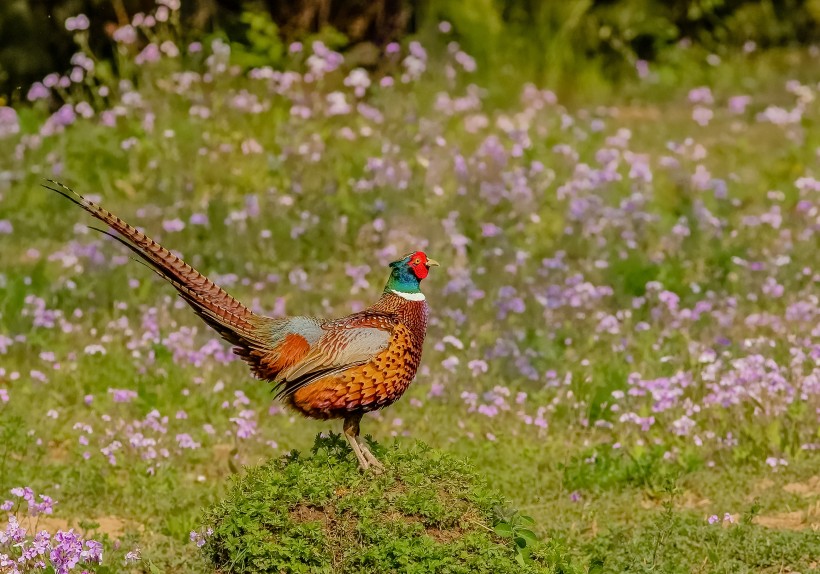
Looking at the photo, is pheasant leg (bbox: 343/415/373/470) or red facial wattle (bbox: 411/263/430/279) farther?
red facial wattle (bbox: 411/263/430/279)

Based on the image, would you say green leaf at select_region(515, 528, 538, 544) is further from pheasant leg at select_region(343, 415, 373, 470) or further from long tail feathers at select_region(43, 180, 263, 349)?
long tail feathers at select_region(43, 180, 263, 349)

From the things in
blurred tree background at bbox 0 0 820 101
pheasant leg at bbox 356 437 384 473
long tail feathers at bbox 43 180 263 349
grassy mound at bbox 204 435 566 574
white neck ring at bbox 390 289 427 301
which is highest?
blurred tree background at bbox 0 0 820 101

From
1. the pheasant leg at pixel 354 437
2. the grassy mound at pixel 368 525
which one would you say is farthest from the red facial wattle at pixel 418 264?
the grassy mound at pixel 368 525

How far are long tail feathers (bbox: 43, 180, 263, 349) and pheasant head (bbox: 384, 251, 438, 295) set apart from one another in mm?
631

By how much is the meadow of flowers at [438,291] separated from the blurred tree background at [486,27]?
39cm

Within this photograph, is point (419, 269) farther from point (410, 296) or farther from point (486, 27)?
point (486, 27)

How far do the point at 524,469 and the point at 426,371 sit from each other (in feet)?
4.19

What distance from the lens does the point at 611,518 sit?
6.78 metres

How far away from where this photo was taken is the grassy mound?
5074 millimetres

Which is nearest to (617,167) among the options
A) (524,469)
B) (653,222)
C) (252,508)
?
(653,222)

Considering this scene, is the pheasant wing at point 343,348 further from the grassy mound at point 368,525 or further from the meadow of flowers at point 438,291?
the meadow of flowers at point 438,291

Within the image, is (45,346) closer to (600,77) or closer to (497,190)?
(497,190)

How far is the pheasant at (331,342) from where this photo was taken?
5.46 metres

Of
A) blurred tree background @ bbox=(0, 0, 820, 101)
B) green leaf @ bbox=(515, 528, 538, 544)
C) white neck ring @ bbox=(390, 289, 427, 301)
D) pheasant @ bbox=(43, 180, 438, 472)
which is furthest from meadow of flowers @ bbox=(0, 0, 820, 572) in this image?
white neck ring @ bbox=(390, 289, 427, 301)
